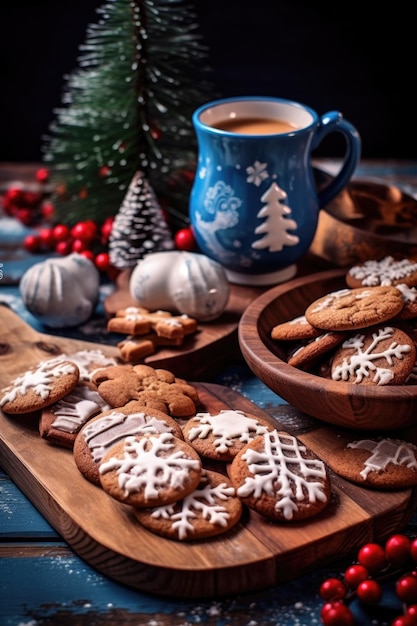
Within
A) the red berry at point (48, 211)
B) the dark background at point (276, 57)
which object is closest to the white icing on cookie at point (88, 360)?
the red berry at point (48, 211)

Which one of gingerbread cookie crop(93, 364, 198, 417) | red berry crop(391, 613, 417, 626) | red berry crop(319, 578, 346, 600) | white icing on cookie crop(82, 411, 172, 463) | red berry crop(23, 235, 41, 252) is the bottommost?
red berry crop(319, 578, 346, 600)

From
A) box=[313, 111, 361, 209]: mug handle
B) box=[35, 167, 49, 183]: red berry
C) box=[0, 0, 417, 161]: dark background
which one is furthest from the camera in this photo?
box=[0, 0, 417, 161]: dark background

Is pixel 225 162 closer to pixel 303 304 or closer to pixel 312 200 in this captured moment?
pixel 312 200

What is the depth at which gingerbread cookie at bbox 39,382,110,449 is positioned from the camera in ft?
3.53

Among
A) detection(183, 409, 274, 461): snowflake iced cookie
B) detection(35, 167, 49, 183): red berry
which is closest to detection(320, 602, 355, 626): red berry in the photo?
detection(183, 409, 274, 461): snowflake iced cookie

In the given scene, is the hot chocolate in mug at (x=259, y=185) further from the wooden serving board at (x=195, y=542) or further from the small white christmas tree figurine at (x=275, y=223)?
the wooden serving board at (x=195, y=542)

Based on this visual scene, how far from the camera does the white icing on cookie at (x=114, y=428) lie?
1.02 m

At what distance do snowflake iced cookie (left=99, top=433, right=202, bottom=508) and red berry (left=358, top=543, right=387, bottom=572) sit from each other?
0.20m

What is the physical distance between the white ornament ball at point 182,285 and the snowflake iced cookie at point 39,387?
229mm

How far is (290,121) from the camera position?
1474 millimetres

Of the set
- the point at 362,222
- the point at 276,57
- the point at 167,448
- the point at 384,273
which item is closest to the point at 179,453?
the point at 167,448

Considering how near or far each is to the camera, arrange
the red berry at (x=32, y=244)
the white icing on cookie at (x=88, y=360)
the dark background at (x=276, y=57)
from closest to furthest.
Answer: the white icing on cookie at (x=88, y=360) → the red berry at (x=32, y=244) → the dark background at (x=276, y=57)

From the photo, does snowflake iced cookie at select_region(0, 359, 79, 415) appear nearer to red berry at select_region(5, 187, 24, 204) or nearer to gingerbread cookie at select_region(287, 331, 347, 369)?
gingerbread cookie at select_region(287, 331, 347, 369)

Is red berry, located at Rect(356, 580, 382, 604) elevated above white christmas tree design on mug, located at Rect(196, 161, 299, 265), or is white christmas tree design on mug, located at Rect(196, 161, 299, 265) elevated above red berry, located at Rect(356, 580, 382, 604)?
white christmas tree design on mug, located at Rect(196, 161, 299, 265)
